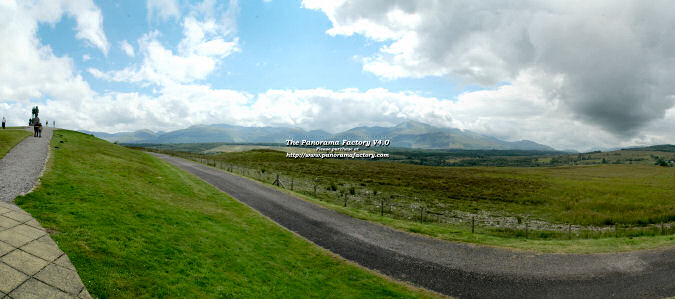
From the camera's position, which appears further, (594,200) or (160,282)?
(594,200)

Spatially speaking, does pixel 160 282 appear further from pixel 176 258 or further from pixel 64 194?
pixel 64 194

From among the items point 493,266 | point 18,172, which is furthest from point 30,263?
point 493,266

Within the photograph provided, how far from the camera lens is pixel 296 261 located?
14.3m

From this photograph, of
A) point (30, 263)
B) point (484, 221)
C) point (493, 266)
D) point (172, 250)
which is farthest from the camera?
point (484, 221)

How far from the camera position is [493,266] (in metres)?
14.7

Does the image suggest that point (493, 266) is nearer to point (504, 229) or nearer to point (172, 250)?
point (504, 229)

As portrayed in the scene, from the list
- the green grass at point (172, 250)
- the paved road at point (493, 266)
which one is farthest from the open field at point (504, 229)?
the green grass at point (172, 250)

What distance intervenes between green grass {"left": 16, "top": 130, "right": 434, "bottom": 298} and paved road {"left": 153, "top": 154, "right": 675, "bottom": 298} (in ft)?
5.07

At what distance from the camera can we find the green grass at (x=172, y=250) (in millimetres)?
8961

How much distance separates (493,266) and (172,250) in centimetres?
1516

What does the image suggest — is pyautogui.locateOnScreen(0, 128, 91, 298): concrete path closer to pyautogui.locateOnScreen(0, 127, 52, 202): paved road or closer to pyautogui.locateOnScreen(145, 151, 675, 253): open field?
pyautogui.locateOnScreen(0, 127, 52, 202): paved road

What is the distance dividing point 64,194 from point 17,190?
175cm

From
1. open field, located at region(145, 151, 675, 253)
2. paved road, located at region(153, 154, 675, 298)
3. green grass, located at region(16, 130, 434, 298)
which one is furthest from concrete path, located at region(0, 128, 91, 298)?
open field, located at region(145, 151, 675, 253)

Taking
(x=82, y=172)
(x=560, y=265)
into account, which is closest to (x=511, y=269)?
(x=560, y=265)
